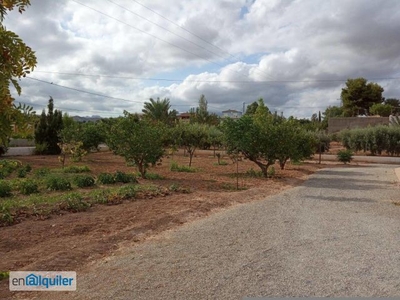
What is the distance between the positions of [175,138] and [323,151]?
18100 millimetres

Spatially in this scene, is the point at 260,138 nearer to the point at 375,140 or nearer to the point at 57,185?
the point at 57,185

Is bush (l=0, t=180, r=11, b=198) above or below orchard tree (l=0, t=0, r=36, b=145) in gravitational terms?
below

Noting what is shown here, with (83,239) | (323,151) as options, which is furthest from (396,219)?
(323,151)

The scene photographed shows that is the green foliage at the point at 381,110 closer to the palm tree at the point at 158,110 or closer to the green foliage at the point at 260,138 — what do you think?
the palm tree at the point at 158,110

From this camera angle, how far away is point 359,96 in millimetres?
56406

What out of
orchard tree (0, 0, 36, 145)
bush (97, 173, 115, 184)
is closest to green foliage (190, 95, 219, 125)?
bush (97, 173, 115, 184)

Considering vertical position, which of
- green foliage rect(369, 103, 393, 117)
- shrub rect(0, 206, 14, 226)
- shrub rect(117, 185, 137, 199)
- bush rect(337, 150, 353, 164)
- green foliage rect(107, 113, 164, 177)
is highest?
green foliage rect(369, 103, 393, 117)

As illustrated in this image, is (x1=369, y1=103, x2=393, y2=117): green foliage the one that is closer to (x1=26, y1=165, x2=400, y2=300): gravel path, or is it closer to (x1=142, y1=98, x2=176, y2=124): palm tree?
(x1=142, y1=98, x2=176, y2=124): palm tree

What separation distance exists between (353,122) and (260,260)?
43938 mm

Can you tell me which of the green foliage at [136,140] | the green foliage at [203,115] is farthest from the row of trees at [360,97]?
the green foliage at [136,140]

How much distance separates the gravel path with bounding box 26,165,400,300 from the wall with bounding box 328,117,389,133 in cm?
3790

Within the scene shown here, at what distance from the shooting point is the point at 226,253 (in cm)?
541

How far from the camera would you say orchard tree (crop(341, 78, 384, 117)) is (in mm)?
55156

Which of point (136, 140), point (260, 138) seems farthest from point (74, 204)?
point (260, 138)
